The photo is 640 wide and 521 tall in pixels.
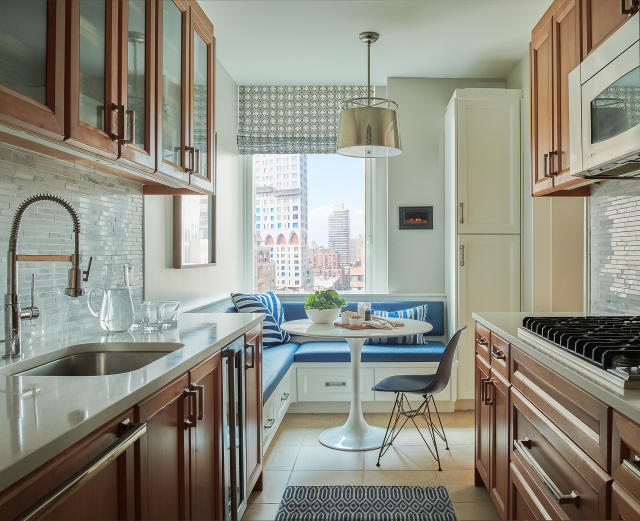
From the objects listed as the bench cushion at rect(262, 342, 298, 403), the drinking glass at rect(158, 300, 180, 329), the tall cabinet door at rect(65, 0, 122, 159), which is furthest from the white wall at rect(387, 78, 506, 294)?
the tall cabinet door at rect(65, 0, 122, 159)

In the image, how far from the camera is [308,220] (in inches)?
190

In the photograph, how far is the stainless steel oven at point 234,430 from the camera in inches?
77.5

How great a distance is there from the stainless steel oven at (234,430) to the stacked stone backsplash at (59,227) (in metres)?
0.58

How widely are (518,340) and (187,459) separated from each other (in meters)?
1.19

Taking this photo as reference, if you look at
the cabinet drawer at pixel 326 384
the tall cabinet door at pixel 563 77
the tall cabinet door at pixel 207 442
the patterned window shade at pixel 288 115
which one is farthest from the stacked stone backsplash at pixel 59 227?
the patterned window shade at pixel 288 115

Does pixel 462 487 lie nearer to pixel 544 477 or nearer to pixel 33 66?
pixel 544 477

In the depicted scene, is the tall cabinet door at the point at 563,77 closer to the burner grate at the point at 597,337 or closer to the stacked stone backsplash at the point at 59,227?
the burner grate at the point at 597,337

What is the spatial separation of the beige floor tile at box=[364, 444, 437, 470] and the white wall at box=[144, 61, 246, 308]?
1445 millimetres

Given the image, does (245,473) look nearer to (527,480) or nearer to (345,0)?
(527,480)

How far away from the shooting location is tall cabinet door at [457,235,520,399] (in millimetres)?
3961

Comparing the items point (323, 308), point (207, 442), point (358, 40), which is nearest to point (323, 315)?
point (323, 308)

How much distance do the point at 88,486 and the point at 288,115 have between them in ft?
13.2

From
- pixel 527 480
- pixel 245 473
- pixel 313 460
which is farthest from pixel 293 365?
pixel 527 480

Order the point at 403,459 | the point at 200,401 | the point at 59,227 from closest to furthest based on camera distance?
1. the point at 200,401
2. the point at 59,227
3. the point at 403,459
